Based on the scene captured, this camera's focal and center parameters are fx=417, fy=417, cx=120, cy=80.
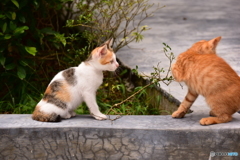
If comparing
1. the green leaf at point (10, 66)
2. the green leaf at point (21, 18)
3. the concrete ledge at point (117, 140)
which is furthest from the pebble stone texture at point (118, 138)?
the green leaf at point (21, 18)

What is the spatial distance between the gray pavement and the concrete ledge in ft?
2.19

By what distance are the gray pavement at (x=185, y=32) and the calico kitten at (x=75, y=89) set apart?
44.3 inches

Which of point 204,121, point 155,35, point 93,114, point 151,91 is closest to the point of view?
point 204,121

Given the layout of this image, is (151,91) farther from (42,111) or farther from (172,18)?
(172,18)

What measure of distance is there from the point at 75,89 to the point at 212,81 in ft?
4.20

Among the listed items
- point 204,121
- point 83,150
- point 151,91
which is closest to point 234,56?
point 151,91

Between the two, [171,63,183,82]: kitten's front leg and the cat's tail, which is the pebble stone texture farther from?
[171,63,183,82]: kitten's front leg

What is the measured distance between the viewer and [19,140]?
3871mm

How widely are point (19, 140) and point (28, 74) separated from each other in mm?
1867

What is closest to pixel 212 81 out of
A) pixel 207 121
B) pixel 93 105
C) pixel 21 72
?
pixel 207 121

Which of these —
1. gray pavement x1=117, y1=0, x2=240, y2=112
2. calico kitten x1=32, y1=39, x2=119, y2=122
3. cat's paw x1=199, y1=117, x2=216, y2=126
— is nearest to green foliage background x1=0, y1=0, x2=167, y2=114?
gray pavement x1=117, y1=0, x2=240, y2=112

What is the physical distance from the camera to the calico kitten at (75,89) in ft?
13.0

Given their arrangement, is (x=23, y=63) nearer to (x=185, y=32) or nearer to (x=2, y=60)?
(x=2, y=60)

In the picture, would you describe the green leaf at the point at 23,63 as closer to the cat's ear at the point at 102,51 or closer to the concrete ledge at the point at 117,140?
the concrete ledge at the point at 117,140
